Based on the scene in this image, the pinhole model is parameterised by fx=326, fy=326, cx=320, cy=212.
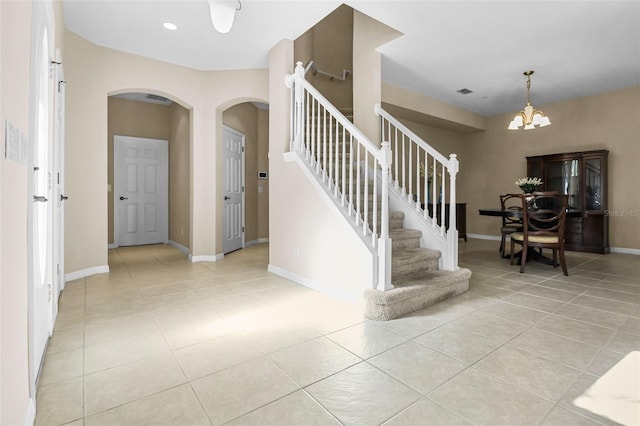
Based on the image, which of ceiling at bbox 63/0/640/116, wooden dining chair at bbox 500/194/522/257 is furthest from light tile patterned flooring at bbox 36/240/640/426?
ceiling at bbox 63/0/640/116

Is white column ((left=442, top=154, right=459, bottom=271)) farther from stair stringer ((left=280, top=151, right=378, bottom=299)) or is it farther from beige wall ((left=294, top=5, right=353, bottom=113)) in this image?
beige wall ((left=294, top=5, right=353, bottom=113))

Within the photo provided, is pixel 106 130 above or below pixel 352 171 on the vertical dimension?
above

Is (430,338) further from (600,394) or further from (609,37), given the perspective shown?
(609,37)

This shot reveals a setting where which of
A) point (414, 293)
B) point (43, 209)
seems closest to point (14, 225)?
point (43, 209)

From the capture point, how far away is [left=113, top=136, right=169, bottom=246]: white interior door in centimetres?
623

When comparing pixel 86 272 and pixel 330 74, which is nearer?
pixel 86 272

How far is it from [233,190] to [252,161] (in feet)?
3.27

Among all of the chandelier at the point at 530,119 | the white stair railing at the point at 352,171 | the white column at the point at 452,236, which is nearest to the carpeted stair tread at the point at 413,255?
the white column at the point at 452,236

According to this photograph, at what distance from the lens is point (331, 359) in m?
1.94

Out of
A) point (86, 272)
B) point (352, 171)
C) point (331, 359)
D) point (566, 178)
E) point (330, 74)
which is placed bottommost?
point (331, 359)

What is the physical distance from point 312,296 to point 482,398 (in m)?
1.86

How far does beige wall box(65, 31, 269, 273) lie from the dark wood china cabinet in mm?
5783

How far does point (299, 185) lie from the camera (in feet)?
12.1

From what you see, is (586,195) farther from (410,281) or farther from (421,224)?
(410,281)
